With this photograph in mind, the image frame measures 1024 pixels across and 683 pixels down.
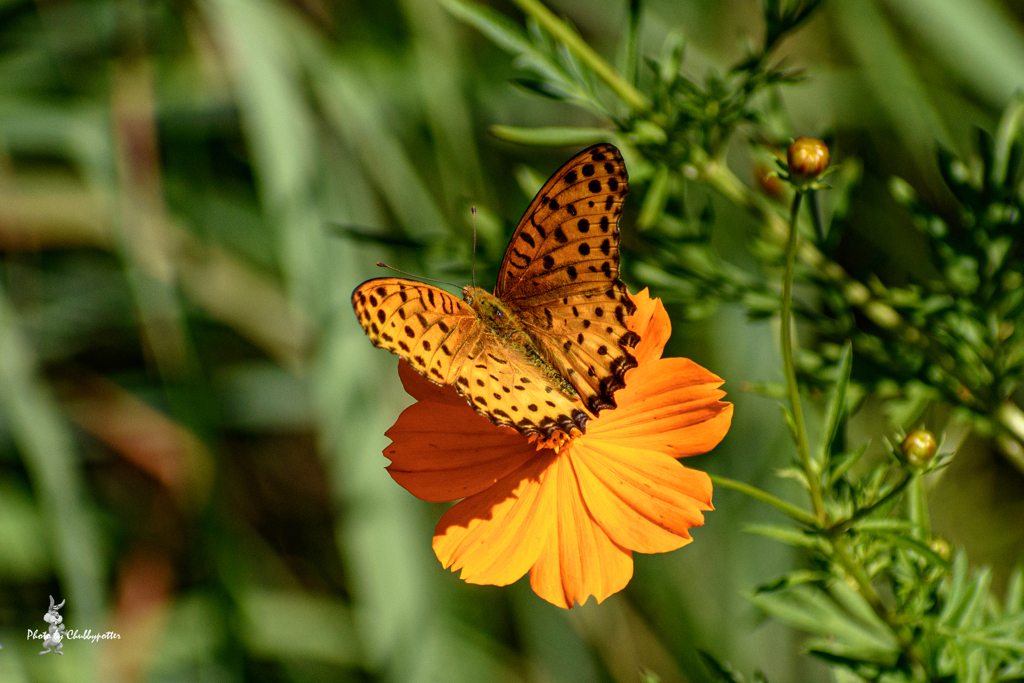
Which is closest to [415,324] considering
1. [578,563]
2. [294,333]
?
[578,563]

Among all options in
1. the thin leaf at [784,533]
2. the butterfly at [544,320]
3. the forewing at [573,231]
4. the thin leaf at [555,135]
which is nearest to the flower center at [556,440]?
the butterfly at [544,320]

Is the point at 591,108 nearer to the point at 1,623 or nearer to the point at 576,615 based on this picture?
the point at 576,615

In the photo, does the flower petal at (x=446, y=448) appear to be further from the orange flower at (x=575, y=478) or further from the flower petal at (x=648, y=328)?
the flower petal at (x=648, y=328)

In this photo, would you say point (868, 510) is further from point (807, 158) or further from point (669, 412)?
point (807, 158)

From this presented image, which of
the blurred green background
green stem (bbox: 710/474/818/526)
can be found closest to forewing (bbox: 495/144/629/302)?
green stem (bbox: 710/474/818/526)

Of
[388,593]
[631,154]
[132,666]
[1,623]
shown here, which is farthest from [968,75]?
[1,623]
